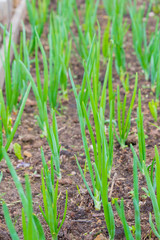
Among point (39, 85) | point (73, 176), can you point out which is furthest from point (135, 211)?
point (39, 85)

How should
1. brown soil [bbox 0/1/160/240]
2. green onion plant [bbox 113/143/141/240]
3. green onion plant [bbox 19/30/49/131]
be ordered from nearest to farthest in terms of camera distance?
1. green onion plant [bbox 113/143/141/240]
2. brown soil [bbox 0/1/160/240]
3. green onion plant [bbox 19/30/49/131]

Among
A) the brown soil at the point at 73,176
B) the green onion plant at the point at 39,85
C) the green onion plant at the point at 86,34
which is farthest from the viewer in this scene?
the green onion plant at the point at 86,34

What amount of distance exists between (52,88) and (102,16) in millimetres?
1963

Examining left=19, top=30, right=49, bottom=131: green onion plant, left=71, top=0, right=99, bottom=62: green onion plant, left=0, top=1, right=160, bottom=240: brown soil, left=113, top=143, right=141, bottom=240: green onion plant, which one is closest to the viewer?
left=113, top=143, right=141, bottom=240: green onion plant

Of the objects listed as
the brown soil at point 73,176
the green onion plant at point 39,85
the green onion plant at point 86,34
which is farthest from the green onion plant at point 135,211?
the green onion plant at point 86,34

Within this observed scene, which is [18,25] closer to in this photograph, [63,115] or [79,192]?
[63,115]

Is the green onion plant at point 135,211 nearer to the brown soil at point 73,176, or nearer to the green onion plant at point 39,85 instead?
the brown soil at point 73,176

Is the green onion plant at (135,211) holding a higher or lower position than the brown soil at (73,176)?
higher

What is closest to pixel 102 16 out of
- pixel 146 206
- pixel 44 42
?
pixel 44 42

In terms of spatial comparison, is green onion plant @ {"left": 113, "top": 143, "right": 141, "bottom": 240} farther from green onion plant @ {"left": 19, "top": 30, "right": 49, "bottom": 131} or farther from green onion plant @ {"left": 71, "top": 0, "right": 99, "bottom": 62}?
green onion plant @ {"left": 71, "top": 0, "right": 99, "bottom": 62}

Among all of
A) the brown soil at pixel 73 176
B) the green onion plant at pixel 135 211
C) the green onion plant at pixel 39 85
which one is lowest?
the brown soil at pixel 73 176


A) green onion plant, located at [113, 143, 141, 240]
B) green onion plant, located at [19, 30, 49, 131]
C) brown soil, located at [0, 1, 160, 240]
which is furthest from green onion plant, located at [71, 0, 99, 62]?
green onion plant, located at [113, 143, 141, 240]

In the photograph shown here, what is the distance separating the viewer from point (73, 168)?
65.2 inches

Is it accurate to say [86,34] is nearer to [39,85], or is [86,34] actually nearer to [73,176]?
[39,85]
